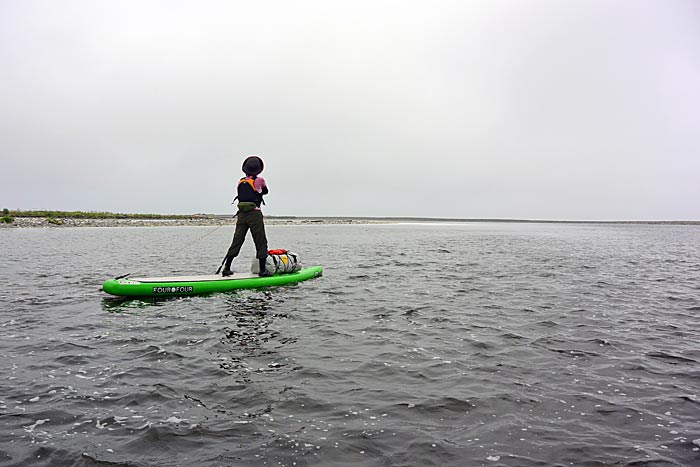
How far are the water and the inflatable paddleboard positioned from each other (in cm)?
55

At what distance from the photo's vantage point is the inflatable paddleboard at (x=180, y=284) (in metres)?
12.9

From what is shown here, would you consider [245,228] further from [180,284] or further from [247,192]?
[180,284]

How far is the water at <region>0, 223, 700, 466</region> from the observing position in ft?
15.7

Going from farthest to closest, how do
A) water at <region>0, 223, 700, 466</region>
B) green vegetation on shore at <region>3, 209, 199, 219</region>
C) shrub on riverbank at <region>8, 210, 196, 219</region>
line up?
shrub on riverbank at <region>8, 210, 196, 219</region>, green vegetation on shore at <region>3, 209, 199, 219</region>, water at <region>0, 223, 700, 466</region>

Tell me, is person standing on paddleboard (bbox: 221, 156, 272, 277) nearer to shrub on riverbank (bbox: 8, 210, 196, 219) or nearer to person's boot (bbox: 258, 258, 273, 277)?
person's boot (bbox: 258, 258, 273, 277)

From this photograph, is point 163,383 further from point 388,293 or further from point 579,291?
point 579,291


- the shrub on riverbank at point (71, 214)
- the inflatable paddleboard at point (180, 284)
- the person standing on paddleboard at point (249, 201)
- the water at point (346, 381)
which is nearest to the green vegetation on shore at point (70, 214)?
the shrub on riverbank at point (71, 214)

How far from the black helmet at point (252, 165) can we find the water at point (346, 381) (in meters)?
4.35

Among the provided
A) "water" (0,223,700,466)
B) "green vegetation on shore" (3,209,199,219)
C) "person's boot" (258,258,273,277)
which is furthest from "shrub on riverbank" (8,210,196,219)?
"person's boot" (258,258,273,277)

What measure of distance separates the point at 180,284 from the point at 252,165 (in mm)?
4580

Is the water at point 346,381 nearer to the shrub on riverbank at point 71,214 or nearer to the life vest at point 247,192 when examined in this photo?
the life vest at point 247,192

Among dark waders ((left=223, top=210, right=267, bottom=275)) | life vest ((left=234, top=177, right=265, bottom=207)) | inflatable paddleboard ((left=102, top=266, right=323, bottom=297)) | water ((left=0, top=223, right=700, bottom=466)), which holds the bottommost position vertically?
water ((left=0, top=223, right=700, bottom=466))

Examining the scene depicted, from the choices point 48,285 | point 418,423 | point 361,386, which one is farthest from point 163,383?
point 48,285

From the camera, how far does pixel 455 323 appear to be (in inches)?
412
